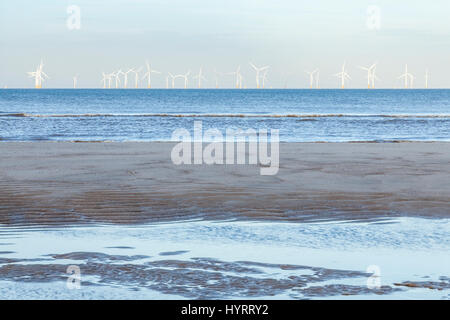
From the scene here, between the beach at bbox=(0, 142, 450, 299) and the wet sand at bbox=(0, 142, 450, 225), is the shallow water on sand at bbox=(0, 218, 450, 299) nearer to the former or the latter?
the beach at bbox=(0, 142, 450, 299)

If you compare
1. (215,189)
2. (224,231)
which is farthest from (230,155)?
(224,231)

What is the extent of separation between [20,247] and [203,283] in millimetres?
2580

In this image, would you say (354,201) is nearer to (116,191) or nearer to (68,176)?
(116,191)

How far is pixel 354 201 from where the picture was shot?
1175cm

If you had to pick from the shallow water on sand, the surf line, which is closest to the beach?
the shallow water on sand

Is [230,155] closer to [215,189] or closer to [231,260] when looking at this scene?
[215,189]

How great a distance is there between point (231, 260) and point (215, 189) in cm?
556

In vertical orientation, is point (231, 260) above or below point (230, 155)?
below

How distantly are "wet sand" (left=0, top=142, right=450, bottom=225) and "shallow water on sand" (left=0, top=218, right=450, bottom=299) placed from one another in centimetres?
90

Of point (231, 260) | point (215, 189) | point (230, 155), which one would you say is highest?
point (230, 155)

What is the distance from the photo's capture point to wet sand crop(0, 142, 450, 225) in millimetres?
10570

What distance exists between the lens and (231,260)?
24.4 feet

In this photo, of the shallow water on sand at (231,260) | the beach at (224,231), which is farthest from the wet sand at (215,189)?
the shallow water on sand at (231,260)

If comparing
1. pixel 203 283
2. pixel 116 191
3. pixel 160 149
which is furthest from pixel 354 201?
pixel 160 149
